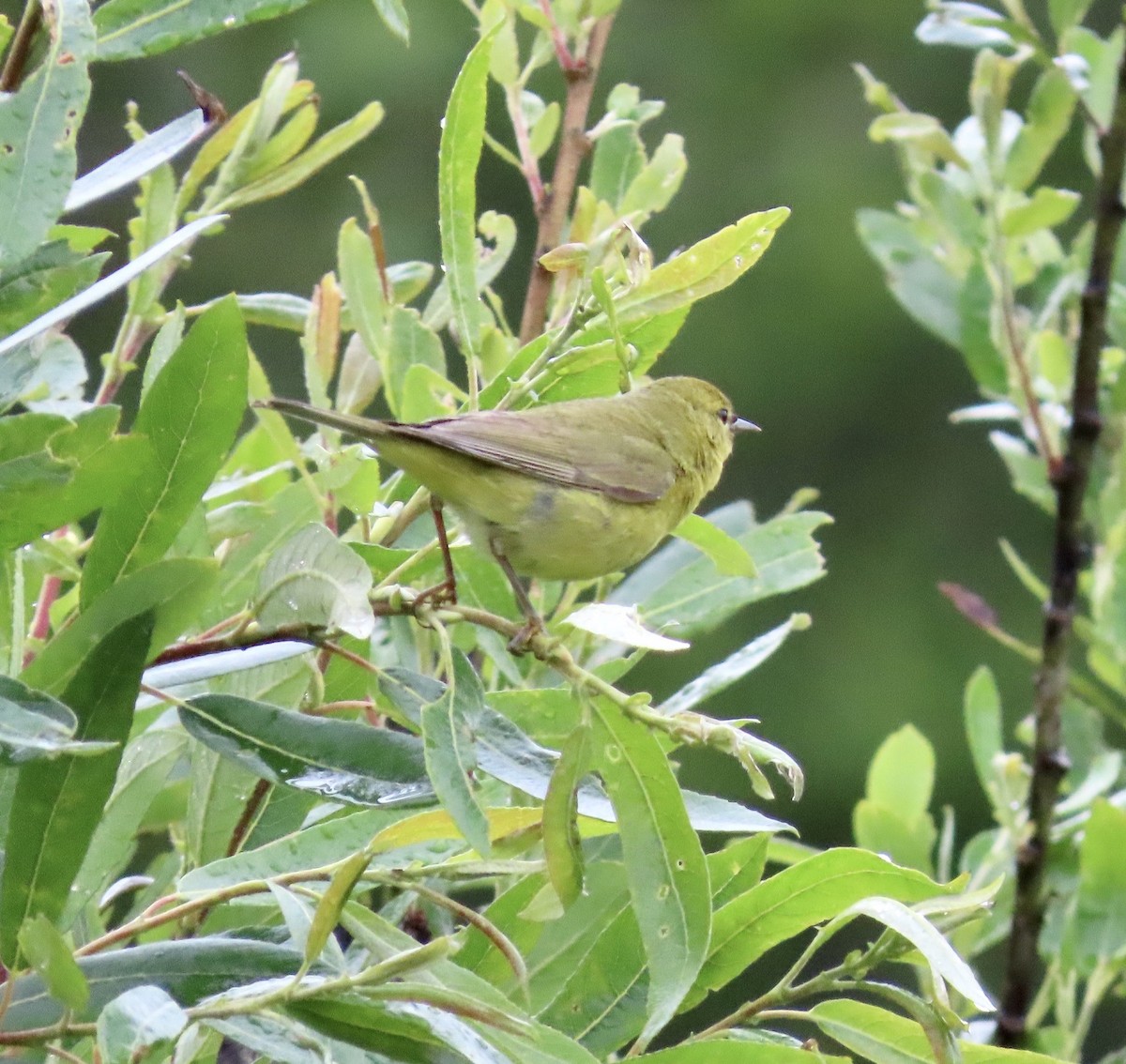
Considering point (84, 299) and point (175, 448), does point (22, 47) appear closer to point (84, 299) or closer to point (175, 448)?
point (84, 299)

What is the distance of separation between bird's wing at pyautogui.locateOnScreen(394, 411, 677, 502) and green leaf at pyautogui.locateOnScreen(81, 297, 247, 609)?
0.43 m

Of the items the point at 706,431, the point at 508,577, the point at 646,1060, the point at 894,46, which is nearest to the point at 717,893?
the point at 646,1060

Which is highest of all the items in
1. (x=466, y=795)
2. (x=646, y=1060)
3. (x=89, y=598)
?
(x=89, y=598)

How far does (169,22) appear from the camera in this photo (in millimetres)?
1444

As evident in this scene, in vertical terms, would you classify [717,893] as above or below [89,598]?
below

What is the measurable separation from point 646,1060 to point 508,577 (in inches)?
29.4

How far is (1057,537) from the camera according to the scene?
7.95 feet

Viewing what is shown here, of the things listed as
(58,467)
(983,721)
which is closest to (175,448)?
(58,467)

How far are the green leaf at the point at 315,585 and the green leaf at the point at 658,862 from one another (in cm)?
24

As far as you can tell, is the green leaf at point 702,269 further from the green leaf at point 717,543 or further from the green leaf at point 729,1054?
the green leaf at point 729,1054

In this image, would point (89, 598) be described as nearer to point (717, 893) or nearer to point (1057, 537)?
point (717, 893)

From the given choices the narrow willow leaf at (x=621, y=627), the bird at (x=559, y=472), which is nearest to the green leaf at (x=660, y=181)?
the bird at (x=559, y=472)

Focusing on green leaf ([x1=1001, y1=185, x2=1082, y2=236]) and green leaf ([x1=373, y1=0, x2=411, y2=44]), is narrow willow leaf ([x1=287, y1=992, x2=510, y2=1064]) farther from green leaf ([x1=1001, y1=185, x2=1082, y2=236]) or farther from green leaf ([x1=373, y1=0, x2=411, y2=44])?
green leaf ([x1=1001, y1=185, x2=1082, y2=236])

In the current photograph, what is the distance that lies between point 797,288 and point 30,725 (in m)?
10.8
